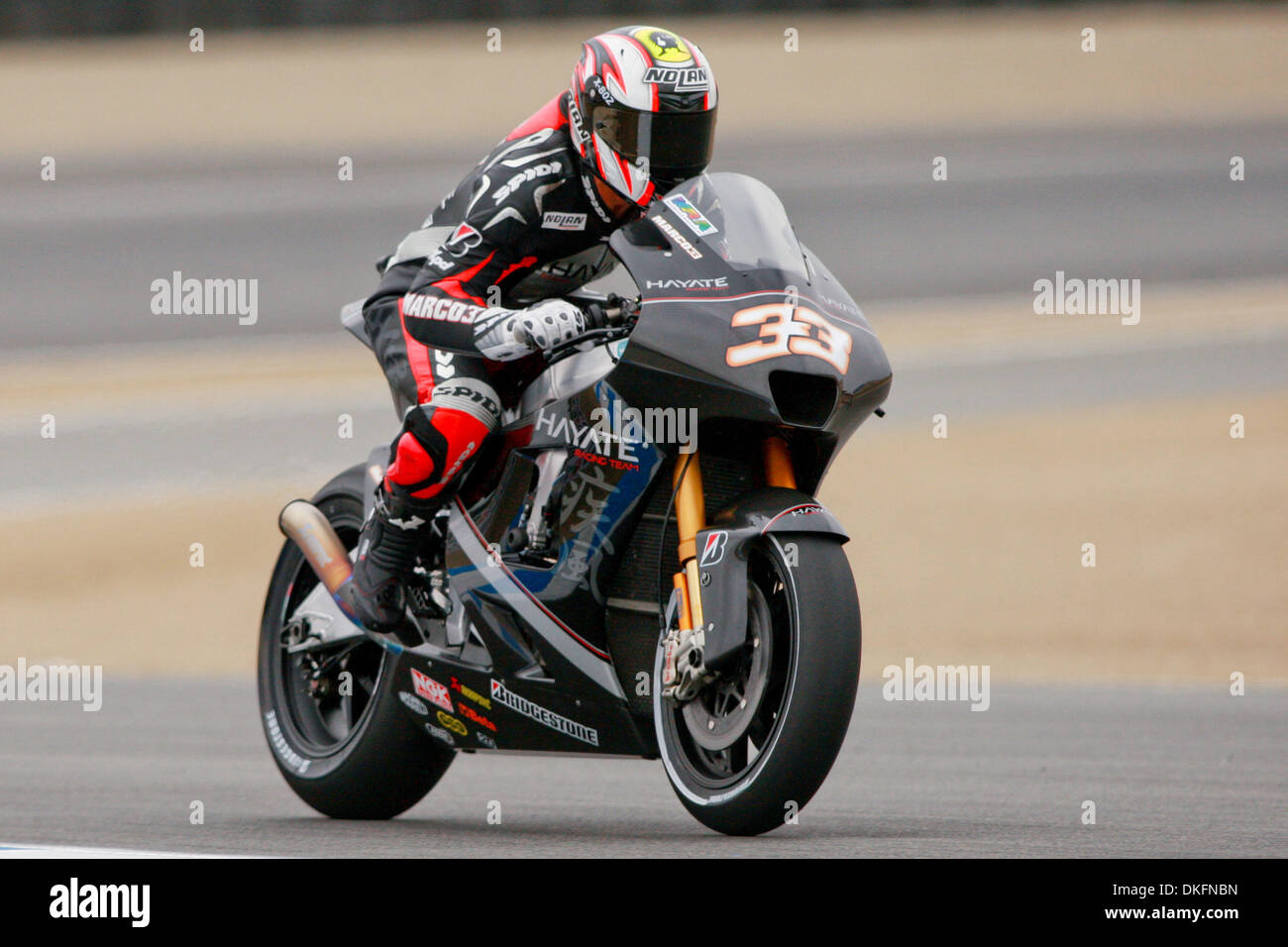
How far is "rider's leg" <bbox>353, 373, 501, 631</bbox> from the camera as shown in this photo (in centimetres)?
603

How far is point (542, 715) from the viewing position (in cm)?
601

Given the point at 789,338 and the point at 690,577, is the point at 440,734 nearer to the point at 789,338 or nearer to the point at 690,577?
the point at 690,577

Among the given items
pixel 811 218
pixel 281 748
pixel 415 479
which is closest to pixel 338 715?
pixel 281 748

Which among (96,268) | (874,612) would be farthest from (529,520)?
(96,268)

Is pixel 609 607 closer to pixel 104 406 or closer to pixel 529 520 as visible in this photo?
pixel 529 520

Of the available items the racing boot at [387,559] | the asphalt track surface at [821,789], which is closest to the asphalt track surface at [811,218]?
the asphalt track surface at [821,789]

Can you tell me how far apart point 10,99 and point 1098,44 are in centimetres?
1640

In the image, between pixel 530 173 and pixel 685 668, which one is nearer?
pixel 685 668

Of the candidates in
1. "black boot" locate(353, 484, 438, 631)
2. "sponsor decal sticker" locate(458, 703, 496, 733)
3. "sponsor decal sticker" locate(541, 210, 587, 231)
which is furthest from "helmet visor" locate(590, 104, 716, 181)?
"sponsor decal sticker" locate(458, 703, 496, 733)

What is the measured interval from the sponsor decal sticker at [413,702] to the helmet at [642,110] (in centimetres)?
165

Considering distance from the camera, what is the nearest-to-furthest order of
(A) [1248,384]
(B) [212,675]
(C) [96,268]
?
(B) [212,675], (A) [1248,384], (C) [96,268]

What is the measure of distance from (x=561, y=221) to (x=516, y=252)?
145mm

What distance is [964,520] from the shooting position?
14984mm

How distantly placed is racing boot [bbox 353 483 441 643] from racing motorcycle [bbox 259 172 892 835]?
0.06 meters
